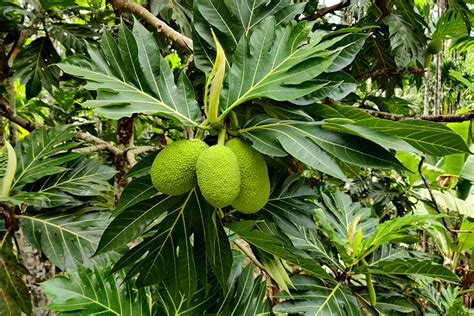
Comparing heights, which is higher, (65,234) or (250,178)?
(250,178)

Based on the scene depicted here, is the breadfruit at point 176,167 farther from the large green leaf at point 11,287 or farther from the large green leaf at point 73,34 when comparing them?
the large green leaf at point 73,34

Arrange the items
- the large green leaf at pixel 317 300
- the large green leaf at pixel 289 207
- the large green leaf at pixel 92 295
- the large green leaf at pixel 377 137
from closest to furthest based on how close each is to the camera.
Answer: the large green leaf at pixel 377 137
the large green leaf at pixel 289 207
the large green leaf at pixel 92 295
the large green leaf at pixel 317 300

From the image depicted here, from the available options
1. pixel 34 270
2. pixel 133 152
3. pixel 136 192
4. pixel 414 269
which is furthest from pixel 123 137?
pixel 414 269

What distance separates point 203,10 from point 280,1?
138 millimetres

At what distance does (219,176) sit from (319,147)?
0.47ft

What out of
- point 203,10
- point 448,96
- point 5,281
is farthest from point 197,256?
point 448,96

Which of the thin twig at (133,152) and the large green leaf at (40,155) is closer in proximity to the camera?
the large green leaf at (40,155)

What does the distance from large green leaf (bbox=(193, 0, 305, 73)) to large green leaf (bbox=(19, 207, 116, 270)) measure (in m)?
0.58

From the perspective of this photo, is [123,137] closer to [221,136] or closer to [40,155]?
[40,155]

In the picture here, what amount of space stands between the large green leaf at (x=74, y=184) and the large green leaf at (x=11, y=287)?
142 millimetres

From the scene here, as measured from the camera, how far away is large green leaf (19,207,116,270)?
94 centimetres

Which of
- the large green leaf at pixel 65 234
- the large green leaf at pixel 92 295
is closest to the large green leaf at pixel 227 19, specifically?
the large green leaf at pixel 92 295

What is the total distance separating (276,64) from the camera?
1.90 ft

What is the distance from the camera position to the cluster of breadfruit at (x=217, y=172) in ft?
1.63
